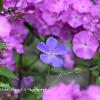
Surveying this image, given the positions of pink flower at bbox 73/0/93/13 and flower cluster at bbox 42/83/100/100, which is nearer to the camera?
flower cluster at bbox 42/83/100/100

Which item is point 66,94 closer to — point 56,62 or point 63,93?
point 63,93

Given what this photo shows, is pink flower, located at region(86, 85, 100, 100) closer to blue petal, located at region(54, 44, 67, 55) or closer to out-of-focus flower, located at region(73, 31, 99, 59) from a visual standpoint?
blue petal, located at region(54, 44, 67, 55)

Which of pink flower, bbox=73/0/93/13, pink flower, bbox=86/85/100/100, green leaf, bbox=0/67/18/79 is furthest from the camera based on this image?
pink flower, bbox=73/0/93/13

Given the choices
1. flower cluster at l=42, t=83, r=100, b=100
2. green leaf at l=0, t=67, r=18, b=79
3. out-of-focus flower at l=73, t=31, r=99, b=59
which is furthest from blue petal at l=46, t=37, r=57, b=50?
flower cluster at l=42, t=83, r=100, b=100

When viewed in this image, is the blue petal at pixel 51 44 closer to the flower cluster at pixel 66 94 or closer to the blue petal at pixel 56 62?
the blue petal at pixel 56 62

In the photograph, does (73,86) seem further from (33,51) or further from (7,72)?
(33,51)

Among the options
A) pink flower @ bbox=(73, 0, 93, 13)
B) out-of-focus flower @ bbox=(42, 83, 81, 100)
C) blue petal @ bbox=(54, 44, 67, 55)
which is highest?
pink flower @ bbox=(73, 0, 93, 13)

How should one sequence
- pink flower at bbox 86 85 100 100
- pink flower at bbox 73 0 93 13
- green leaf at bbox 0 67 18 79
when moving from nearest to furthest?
pink flower at bbox 86 85 100 100, green leaf at bbox 0 67 18 79, pink flower at bbox 73 0 93 13

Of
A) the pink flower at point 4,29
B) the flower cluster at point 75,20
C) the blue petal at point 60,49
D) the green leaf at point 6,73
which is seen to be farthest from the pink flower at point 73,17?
the pink flower at point 4,29

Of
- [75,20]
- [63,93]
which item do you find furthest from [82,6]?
[63,93]

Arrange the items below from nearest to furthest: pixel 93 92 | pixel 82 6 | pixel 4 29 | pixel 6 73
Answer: pixel 93 92 < pixel 4 29 < pixel 6 73 < pixel 82 6
